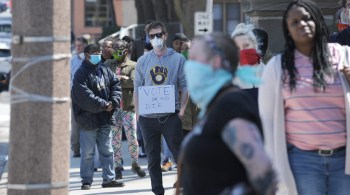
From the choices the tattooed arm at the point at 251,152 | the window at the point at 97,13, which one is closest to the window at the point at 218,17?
the tattooed arm at the point at 251,152

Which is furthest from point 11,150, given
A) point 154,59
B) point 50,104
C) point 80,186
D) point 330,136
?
point 80,186

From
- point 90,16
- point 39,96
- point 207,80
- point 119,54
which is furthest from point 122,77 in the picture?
point 90,16

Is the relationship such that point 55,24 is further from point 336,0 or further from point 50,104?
point 336,0

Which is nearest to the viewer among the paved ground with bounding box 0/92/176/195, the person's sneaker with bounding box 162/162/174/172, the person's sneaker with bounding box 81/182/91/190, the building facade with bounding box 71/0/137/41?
the paved ground with bounding box 0/92/176/195

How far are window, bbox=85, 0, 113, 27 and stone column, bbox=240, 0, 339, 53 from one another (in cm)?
5383

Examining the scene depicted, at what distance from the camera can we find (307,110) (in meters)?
5.79

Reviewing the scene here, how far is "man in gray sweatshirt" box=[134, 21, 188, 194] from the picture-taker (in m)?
9.79

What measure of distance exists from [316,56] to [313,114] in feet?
1.24

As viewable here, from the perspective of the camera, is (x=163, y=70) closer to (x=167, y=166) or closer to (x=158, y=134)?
(x=158, y=134)

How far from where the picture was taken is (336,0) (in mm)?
11336

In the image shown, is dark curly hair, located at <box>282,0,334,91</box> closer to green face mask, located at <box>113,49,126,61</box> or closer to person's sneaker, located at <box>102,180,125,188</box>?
person's sneaker, located at <box>102,180,125,188</box>

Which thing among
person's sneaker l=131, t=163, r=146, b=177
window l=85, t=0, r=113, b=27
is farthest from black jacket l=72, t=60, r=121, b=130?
window l=85, t=0, r=113, b=27

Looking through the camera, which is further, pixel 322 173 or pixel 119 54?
pixel 119 54

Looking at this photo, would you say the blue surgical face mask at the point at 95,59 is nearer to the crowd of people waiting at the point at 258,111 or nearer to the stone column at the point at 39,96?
the crowd of people waiting at the point at 258,111
